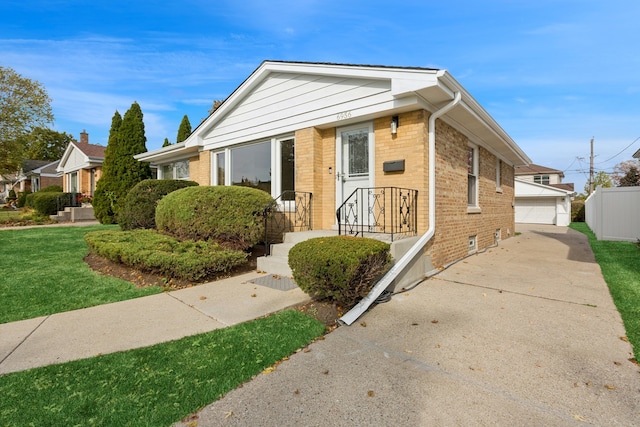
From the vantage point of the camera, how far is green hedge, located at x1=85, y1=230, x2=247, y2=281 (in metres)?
5.35

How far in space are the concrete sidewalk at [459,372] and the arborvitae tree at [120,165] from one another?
1367 cm

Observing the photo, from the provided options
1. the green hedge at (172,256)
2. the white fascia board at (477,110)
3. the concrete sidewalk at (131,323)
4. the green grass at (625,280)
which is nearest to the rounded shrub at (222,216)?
the green hedge at (172,256)

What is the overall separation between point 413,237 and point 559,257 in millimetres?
4788

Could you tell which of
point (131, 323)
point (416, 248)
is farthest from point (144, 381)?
point (416, 248)

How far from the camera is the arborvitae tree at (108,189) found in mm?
13938

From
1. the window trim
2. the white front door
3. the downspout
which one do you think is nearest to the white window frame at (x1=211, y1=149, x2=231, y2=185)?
the white front door

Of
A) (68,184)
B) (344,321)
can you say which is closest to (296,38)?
(344,321)

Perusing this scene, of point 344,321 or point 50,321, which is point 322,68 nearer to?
point 344,321

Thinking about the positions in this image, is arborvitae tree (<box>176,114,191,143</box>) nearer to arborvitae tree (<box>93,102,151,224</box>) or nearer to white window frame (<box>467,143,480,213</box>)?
arborvitae tree (<box>93,102,151,224</box>)

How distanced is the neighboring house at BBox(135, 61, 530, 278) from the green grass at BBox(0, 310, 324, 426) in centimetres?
355

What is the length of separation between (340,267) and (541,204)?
27.3 m

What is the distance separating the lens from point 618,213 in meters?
11.4

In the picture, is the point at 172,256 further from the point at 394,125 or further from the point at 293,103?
the point at 394,125

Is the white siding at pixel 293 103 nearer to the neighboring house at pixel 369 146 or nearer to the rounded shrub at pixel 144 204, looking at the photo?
the neighboring house at pixel 369 146
